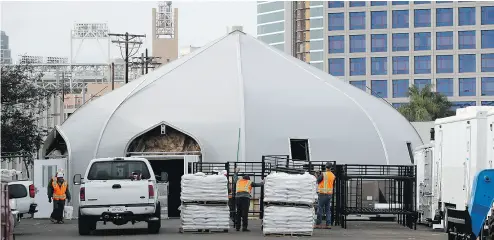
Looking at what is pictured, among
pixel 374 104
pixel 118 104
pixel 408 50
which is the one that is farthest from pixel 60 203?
pixel 408 50

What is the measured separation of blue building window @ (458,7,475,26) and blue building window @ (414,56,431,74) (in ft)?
17.7

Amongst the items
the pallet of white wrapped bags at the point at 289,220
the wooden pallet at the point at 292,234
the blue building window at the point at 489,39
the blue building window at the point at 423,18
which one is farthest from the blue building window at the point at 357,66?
the pallet of white wrapped bags at the point at 289,220

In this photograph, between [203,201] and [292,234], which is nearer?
[292,234]

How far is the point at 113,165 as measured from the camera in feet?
94.6

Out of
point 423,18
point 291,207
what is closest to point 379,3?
point 423,18

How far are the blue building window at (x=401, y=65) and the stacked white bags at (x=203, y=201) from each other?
98884 millimetres

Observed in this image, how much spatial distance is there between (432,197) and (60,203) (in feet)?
44.1

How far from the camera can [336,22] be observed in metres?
131

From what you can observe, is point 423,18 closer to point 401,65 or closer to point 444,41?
point 444,41

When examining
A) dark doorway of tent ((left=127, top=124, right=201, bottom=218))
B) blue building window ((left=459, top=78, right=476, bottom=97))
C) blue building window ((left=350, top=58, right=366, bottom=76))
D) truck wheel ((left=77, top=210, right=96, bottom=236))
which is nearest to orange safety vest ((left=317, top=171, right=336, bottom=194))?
truck wheel ((left=77, top=210, right=96, bottom=236))

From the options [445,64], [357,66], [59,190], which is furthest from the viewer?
[357,66]

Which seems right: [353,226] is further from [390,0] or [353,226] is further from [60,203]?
[390,0]

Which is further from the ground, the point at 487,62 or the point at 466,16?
the point at 466,16

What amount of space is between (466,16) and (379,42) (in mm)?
10011
